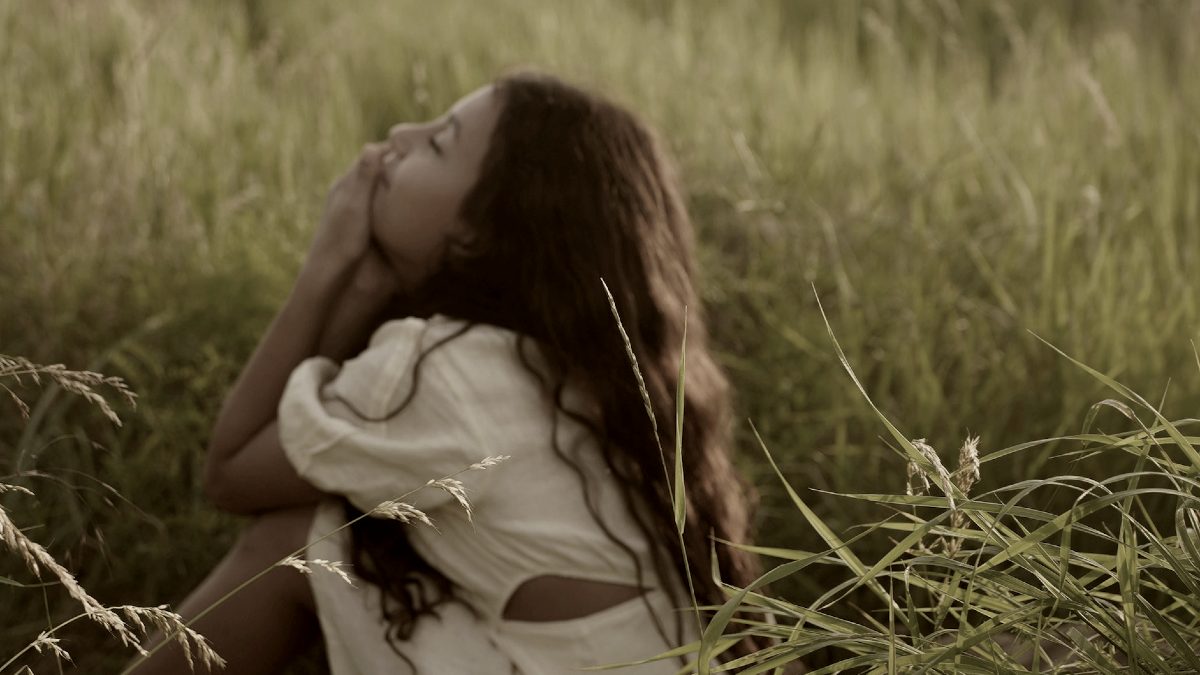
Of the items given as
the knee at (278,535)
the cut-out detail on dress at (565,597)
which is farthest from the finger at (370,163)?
the cut-out detail on dress at (565,597)

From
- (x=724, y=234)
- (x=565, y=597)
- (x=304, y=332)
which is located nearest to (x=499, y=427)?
(x=565, y=597)

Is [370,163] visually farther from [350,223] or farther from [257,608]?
[257,608]

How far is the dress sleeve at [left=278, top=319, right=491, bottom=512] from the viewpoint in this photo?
1896 millimetres

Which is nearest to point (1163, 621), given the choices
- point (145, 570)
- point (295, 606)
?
point (295, 606)

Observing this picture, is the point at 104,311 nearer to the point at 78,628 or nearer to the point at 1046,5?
the point at 78,628

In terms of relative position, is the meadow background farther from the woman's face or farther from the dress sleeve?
the dress sleeve

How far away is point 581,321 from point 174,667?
825 millimetres

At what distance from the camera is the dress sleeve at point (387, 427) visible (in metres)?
1.90

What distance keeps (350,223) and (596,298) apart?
54cm

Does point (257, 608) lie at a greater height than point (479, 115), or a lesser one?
lesser

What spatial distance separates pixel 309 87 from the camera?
13.6 feet

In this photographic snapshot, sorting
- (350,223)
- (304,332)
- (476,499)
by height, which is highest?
(350,223)

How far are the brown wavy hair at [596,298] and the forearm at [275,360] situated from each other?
0.22 meters

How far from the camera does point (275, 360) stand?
2285mm
